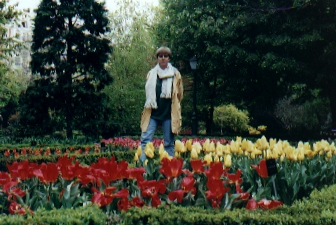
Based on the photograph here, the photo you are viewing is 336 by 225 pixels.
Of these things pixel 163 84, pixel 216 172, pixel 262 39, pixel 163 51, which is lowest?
pixel 216 172

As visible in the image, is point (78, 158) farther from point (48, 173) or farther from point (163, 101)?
point (48, 173)

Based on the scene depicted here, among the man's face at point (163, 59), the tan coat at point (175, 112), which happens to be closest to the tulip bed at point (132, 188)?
the tan coat at point (175, 112)

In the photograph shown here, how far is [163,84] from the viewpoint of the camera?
779 cm

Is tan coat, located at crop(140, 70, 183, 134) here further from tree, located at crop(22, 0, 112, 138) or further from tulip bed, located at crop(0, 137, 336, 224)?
tree, located at crop(22, 0, 112, 138)

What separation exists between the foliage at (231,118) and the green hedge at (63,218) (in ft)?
101

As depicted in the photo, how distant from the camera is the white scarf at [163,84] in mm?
7742

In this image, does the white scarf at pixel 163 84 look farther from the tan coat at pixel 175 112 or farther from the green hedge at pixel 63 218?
the green hedge at pixel 63 218

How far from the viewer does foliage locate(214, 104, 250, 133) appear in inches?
1351

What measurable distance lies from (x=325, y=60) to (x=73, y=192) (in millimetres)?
15252

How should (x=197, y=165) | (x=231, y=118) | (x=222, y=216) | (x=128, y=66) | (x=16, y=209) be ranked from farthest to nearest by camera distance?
(x=231, y=118)
(x=128, y=66)
(x=197, y=165)
(x=16, y=209)
(x=222, y=216)

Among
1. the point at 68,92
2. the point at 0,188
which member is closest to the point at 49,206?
the point at 0,188

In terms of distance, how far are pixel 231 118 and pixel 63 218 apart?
31773mm

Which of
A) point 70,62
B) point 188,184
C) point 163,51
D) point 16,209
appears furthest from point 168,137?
point 70,62

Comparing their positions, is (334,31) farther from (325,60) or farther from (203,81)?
(203,81)
